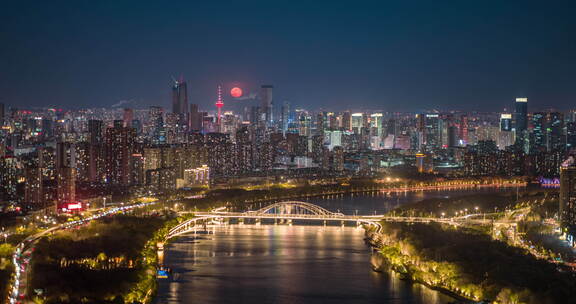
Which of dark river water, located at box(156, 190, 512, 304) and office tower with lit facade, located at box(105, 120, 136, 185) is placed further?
office tower with lit facade, located at box(105, 120, 136, 185)

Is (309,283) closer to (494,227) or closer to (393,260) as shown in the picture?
(393,260)

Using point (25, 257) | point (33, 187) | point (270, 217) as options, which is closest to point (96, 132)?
point (33, 187)

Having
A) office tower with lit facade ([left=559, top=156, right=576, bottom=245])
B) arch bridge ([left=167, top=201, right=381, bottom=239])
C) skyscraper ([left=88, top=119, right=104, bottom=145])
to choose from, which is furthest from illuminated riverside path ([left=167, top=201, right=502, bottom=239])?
skyscraper ([left=88, top=119, right=104, bottom=145])

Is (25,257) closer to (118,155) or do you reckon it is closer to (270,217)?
(270,217)

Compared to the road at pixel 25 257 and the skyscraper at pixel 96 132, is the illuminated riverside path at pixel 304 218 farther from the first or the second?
the skyscraper at pixel 96 132

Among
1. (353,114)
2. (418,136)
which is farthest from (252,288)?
(353,114)

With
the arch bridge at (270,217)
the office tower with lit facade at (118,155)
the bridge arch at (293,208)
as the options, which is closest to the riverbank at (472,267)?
the arch bridge at (270,217)

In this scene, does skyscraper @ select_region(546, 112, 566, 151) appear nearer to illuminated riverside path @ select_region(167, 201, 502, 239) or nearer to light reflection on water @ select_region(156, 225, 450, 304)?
illuminated riverside path @ select_region(167, 201, 502, 239)
